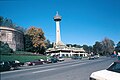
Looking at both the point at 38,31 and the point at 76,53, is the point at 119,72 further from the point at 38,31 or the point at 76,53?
the point at 76,53

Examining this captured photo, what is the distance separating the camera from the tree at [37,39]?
69.2 metres

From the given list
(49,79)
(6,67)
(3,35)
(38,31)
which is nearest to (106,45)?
(38,31)

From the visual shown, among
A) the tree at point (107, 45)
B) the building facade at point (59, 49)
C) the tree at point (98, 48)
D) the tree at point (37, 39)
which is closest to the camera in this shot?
the tree at point (37, 39)

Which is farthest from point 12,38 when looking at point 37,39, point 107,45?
point 107,45

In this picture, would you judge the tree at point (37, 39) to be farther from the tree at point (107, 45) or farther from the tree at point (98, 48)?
the tree at point (98, 48)

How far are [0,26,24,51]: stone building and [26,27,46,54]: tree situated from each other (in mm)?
5255

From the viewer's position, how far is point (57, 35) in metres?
97.5

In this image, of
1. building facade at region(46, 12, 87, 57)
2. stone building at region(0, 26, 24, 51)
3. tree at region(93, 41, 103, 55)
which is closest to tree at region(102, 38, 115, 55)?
tree at region(93, 41, 103, 55)

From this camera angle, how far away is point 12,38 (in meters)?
70.8

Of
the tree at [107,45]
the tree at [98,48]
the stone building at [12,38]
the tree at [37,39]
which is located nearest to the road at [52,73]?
the tree at [37,39]

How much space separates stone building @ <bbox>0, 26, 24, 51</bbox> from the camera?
68225mm

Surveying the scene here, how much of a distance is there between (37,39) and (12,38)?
10.7 meters

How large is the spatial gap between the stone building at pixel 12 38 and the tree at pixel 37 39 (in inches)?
207

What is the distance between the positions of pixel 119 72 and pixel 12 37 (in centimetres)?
6831
